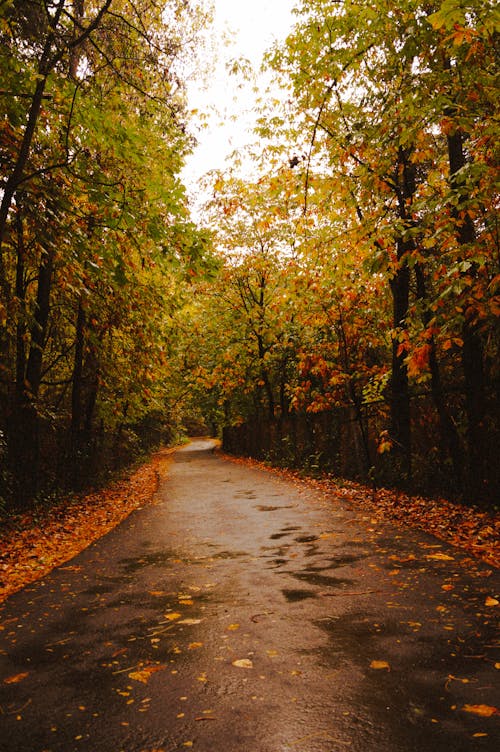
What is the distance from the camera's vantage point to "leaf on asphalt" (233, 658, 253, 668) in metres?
3.58

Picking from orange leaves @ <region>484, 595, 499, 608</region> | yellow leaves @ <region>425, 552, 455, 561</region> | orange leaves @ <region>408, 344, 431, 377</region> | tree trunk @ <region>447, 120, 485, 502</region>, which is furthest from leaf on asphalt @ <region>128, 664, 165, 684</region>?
tree trunk @ <region>447, 120, 485, 502</region>

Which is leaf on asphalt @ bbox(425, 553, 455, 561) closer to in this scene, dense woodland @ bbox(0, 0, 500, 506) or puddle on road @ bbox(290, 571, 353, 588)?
puddle on road @ bbox(290, 571, 353, 588)

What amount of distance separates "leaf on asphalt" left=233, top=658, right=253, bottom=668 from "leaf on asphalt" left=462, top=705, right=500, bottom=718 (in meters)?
1.43

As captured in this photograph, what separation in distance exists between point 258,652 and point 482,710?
1580mm

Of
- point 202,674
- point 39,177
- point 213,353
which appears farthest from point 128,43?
point 213,353

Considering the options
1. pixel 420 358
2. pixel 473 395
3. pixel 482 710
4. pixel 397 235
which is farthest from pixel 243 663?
pixel 473 395

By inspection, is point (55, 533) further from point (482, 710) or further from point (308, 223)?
point (482, 710)

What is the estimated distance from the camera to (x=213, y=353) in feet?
82.9

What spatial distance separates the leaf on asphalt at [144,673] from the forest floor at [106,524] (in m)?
2.78

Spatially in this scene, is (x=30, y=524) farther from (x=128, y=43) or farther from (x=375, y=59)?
(x=375, y=59)

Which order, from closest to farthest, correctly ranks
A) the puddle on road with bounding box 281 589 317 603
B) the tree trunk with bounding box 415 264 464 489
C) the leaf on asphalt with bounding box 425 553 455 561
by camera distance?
1. the puddle on road with bounding box 281 589 317 603
2. the leaf on asphalt with bounding box 425 553 455 561
3. the tree trunk with bounding box 415 264 464 489

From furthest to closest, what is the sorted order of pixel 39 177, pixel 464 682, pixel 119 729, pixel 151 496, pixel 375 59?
pixel 151 496 → pixel 375 59 → pixel 39 177 → pixel 464 682 → pixel 119 729

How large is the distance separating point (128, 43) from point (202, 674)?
33.3 feet

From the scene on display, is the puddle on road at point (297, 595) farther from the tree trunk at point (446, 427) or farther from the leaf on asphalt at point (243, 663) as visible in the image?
the tree trunk at point (446, 427)
